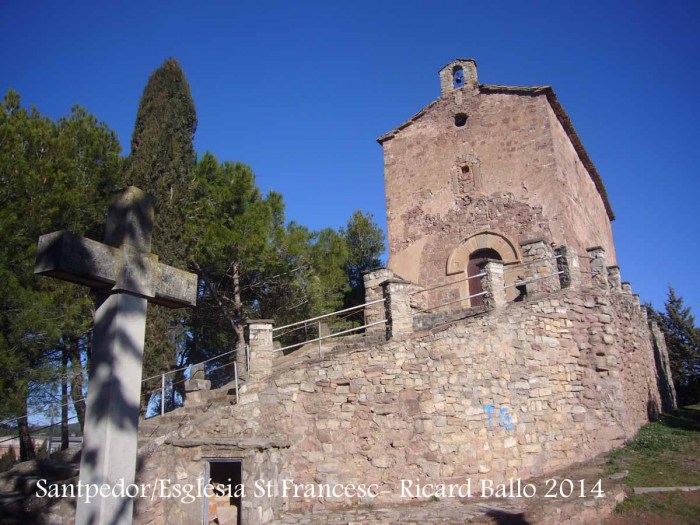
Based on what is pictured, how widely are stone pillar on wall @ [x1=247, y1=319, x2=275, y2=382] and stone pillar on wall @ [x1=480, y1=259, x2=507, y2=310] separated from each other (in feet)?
13.2

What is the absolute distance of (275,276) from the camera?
15.7 metres

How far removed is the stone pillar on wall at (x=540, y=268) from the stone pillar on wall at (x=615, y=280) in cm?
227

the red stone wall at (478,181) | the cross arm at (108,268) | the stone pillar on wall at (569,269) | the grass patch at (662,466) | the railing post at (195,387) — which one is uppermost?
the red stone wall at (478,181)

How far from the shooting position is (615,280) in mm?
12141

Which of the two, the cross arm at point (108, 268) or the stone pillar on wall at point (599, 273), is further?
the stone pillar on wall at point (599, 273)

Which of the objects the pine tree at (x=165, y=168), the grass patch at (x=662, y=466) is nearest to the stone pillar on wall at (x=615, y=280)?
the grass patch at (x=662, y=466)

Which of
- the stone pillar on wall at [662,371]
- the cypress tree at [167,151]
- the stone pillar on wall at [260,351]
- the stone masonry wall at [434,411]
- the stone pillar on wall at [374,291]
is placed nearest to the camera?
the stone masonry wall at [434,411]

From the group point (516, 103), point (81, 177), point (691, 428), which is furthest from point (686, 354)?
point (81, 177)

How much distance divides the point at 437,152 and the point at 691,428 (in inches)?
370

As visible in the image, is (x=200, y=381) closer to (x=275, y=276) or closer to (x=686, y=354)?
(x=275, y=276)

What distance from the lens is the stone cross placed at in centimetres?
298

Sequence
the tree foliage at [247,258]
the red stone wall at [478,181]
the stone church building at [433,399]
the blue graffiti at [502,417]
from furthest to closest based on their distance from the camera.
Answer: the tree foliage at [247,258] < the red stone wall at [478,181] < the blue graffiti at [502,417] < the stone church building at [433,399]

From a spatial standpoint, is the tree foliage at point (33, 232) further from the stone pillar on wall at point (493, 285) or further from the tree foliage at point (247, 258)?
the stone pillar on wall at point (493, 285)

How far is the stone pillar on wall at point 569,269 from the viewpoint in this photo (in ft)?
34.0
